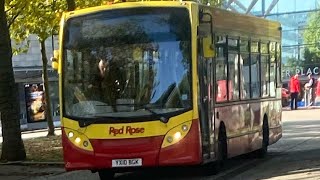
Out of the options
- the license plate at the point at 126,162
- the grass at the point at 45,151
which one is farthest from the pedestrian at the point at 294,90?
the license plate at the point at 126,162

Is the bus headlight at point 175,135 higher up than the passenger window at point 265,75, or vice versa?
the passenger window at point 265,75

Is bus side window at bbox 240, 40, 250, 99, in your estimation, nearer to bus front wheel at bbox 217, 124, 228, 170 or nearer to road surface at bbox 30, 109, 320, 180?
bus front wheel at bbox 217, 124, 228, 170

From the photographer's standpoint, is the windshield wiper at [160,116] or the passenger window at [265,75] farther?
the passenger window at [265,75]

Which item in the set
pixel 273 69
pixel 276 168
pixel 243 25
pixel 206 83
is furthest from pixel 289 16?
pixel 206 83

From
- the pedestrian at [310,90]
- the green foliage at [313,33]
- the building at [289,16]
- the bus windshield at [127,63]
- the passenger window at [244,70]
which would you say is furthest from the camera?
the building at [289,16]

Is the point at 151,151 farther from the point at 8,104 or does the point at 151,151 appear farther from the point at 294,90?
the point at 294,90

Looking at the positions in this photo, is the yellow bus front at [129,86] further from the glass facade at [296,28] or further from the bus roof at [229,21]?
the glass facade at [296,28]

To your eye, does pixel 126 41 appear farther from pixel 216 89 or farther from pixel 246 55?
pixel 246 55

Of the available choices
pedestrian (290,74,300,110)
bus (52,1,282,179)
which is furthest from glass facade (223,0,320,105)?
bus (52,1,282,179)

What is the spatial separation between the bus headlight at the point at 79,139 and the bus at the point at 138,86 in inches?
0.6

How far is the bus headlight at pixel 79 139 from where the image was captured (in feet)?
37.0

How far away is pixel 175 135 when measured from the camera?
11.0 m

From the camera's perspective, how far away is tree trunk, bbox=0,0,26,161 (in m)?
16.2

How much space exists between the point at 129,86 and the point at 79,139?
Result: 1.18m
